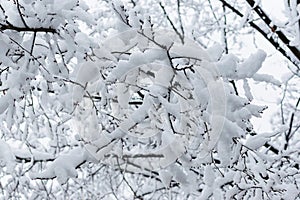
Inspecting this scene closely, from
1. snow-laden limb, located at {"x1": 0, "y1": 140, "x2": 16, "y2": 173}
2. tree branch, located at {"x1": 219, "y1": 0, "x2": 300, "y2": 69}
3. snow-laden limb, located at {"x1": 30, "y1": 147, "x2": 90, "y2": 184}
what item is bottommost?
snow-laden limb, located at {"x1": 30, "y1": 147, "x2": 90, "y2": 184}

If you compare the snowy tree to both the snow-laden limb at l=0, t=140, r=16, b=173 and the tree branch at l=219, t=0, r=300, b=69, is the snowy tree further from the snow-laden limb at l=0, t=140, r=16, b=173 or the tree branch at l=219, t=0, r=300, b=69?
→ the tree branch at l=219, t=0, r=300, b=69

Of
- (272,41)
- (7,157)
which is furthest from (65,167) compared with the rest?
(272,41)

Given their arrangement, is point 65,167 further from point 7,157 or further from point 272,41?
point 272,41

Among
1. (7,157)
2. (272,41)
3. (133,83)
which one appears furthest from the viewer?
(272,41)

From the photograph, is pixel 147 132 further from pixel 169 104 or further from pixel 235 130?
Answer: pixel 235 130

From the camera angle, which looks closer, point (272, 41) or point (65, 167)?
point (65, 167)

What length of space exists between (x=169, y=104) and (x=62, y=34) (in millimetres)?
640

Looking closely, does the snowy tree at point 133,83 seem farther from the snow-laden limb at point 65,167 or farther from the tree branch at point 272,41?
the tree branch at point 272,41

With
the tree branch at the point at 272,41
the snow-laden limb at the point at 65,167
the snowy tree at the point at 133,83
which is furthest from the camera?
the tree branch at the point at 272,41

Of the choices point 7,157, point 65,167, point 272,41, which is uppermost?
point 272,41

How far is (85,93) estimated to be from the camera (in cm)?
249

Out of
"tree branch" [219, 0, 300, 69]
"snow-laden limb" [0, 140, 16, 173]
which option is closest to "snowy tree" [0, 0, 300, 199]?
"snow-laden limb" [0, 140, 16, 173]

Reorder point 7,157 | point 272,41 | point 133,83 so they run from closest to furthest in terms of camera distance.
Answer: point 133,83 → point 7,157 → point 272,41

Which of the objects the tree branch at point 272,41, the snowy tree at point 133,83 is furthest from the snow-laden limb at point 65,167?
the tree branch at point 272,41
